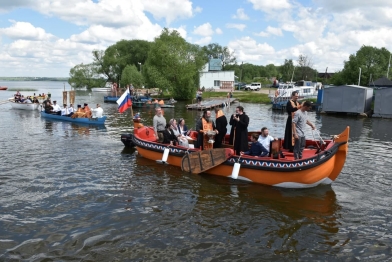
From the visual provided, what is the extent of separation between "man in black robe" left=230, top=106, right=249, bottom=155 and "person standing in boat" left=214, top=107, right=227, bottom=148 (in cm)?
55

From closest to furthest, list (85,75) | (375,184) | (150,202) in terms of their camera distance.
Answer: (150,202) < (375,184) < (85,75)

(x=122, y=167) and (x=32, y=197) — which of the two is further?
(x=122, y=167)

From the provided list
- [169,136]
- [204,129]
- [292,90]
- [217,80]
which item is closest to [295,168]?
[204,129]

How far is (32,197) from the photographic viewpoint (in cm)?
1002

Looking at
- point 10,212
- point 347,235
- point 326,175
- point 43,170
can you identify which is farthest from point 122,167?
point 347,235

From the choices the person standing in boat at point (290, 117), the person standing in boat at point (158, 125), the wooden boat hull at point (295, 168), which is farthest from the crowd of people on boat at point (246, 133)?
the wooden boat hull at point (295, 168)

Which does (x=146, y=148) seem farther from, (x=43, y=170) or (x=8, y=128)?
(x=8, y=128)

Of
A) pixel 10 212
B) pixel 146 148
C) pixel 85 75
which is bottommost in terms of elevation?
pixel 10 212

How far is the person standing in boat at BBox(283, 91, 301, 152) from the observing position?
10.7 meters

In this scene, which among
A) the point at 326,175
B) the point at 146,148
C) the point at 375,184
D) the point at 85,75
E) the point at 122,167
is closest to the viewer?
the point at 326,175

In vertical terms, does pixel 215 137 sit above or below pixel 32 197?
above

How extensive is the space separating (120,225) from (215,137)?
18.1ft

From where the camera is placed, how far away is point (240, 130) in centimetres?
1176

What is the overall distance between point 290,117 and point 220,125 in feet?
8.25
